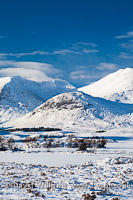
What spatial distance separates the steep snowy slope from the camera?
159 m

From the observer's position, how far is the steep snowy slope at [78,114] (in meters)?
159

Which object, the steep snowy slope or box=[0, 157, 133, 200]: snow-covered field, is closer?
box=[0, 157, 133, 200]: snow-covered field

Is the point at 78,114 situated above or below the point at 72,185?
above

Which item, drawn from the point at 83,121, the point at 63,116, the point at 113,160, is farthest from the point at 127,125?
the point at 113,160

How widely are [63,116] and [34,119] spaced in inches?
757

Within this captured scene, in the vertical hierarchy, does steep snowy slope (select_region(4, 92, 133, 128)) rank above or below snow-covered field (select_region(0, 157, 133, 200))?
above

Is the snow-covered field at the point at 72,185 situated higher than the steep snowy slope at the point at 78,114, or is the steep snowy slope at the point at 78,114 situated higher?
the steep snowy slope at the point at 78,114

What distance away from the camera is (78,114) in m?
A: 170

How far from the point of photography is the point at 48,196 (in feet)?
44.4

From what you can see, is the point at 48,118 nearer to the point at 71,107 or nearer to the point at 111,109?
the point at 71,107

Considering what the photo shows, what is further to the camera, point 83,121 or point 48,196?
point 83,121

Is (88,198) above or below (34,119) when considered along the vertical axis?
below

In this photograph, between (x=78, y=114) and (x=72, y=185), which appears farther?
(x=78, y=114)

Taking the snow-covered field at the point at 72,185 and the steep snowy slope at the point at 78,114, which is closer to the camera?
Answer: the snow-covered field at the point at 72,185
